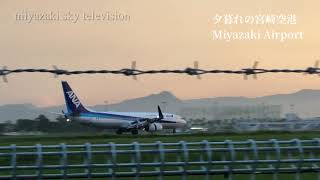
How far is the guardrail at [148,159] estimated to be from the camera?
13.4 ft

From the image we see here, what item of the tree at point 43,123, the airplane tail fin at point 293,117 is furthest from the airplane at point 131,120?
the airplane tail fin at point 293,117

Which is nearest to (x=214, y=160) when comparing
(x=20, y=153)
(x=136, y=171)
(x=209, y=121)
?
(x=136, y=171)

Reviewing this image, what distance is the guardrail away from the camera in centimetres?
409

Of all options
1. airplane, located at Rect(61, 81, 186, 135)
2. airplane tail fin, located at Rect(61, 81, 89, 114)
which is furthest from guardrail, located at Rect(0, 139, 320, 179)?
airplane, located at Rect(61, 81, 186, 135)

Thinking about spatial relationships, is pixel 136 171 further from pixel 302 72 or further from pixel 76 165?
pixel 302 72

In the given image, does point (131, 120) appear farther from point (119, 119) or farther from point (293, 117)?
point (293, 117)

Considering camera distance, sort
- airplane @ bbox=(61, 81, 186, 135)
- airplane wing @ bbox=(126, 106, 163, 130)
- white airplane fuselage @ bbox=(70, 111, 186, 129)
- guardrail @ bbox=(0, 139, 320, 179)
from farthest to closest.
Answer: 1. airplane wing @ bbox=(126, 106, 163, 130)
2. white airplane fuselage @ bbox=(70, 111, 186, 129)
3. airplane @ bbox=(61, 81, 186, 135)
4. guardrail @ bbox=(0, 139, 320, 179)

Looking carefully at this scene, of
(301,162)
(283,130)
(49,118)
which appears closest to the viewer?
(301,162)

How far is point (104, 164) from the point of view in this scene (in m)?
4.14

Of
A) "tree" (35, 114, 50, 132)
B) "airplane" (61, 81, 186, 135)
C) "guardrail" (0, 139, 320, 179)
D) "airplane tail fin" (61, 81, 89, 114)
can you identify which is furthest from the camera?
"airplane" (61, 81, 186, 135)

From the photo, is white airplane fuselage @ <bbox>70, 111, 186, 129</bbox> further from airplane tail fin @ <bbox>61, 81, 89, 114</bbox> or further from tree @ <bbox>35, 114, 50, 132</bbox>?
tree @ <bbox>35, 114, 50, 132</bbox>

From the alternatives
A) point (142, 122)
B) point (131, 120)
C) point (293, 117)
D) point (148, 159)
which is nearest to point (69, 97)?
point (293, 117)

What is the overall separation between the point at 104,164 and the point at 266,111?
11.6 metres

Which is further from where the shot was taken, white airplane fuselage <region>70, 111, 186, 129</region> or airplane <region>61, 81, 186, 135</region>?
white airplane fuselage <region>70, 111, 186, 129</region>
